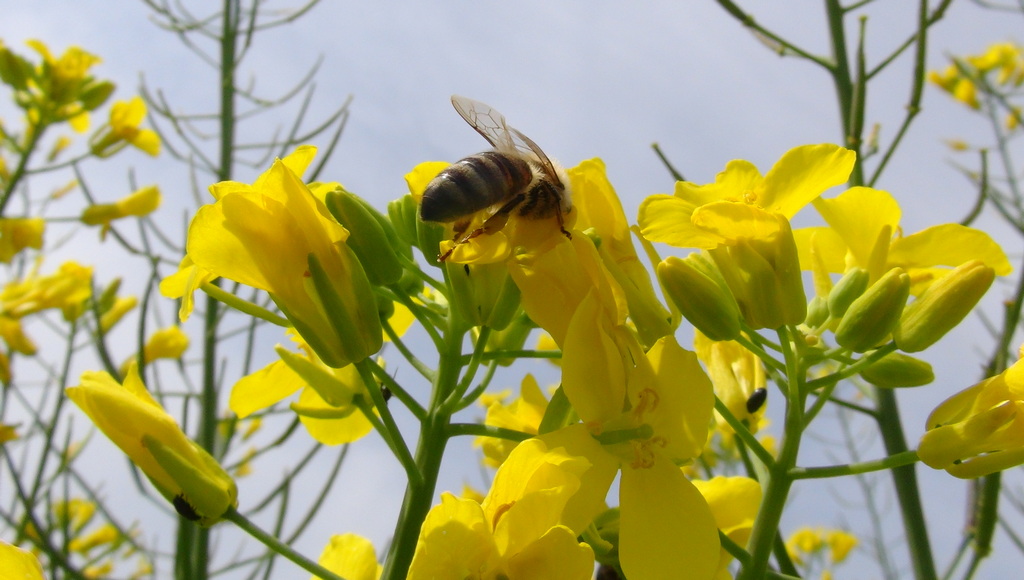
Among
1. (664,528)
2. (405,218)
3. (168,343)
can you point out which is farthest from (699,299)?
(168,343)

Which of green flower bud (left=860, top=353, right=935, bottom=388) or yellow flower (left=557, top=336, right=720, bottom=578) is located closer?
yellow flower (left=557, top=336, right=720, bottom=578)

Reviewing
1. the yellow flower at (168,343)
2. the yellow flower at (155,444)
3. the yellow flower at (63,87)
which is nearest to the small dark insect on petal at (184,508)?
the yellow flower at (155,444)

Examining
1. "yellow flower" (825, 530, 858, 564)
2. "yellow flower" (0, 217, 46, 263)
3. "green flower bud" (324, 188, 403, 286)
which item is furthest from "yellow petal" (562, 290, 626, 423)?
"yellow flower" (825, 530, 858, 564)

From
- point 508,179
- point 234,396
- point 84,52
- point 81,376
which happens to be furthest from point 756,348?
point 84,52

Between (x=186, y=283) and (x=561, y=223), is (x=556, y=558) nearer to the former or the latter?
(x=561, y=223)

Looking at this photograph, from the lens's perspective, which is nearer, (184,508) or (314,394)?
(184,508)

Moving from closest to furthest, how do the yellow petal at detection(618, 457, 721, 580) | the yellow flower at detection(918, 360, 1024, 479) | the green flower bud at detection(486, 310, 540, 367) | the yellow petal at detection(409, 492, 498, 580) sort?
the yellow petal at detection(409, 492, 498, 580) < the yellow petal at detection(618, 457, 721, 580) < the yellow flower at detection(918, 360, 1024, 479) < the green flower bud at detection(486, 310, 540, 367)

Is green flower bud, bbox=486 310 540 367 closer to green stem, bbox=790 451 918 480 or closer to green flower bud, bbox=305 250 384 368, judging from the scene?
green flower bud, bbox=305 250 384 368
